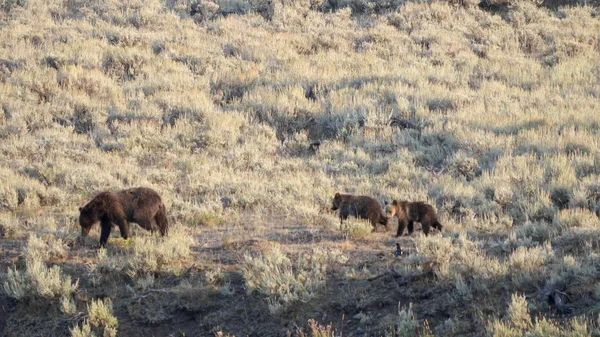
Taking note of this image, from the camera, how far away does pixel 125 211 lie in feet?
37.1

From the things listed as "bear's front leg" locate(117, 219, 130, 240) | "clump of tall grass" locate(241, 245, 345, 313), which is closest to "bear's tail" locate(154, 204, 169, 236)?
"bear's front leg" locate(117, 219, 130, 240)

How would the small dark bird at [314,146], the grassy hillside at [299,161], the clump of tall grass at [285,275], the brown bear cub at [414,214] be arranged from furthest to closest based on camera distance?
the small dark bird at [314,146]
the brown bear cub at [414,214]
the clump of tall grass at [285,275]
the grassy hillside at [299,161]

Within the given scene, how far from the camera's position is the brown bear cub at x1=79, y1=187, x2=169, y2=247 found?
11234mm

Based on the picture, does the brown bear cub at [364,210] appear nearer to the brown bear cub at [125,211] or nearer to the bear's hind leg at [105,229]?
the brown bear cub at [125,211]

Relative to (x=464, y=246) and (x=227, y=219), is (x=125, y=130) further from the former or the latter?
(x=464, y=246)

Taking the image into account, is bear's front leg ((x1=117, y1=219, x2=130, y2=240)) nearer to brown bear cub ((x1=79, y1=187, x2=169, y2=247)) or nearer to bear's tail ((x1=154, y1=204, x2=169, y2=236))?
brown bear cub ((x1=79, y1=187, x2=169, y2=247))

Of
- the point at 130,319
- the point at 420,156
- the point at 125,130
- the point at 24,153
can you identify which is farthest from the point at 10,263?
the point at 420,156

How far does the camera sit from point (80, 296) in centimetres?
979

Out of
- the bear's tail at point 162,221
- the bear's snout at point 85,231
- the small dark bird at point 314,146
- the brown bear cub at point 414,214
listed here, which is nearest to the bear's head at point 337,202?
the brown bear cub at point 414,214

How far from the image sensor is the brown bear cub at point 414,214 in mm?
11352

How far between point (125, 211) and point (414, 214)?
456 cm

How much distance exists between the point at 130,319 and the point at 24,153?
28.8 feet

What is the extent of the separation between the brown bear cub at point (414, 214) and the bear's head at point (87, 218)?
4.66 m

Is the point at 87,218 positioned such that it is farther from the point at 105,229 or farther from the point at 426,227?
the point at 426,227
